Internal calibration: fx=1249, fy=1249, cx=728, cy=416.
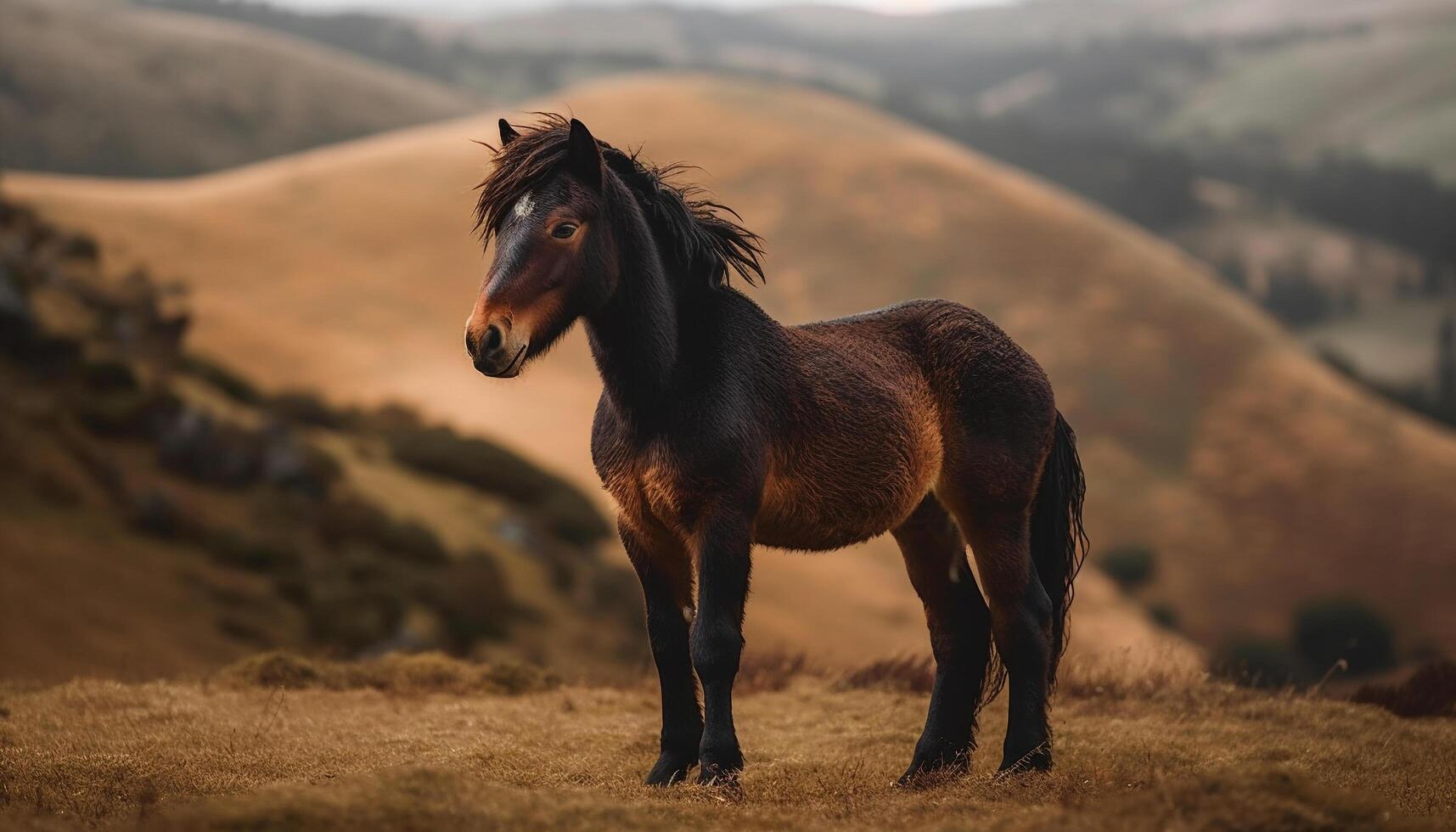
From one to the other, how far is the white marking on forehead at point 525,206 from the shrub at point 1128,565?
43636 mm

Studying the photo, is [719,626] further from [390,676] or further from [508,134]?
[390,676]

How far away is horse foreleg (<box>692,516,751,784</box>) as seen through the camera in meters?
6.10

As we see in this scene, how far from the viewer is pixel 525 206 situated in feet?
19.9

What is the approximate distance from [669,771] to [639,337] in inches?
92.4

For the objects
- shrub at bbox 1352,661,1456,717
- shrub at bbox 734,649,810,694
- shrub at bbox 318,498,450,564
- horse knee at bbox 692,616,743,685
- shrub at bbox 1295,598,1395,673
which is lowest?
shrub at bbox 1295,598,1395,673

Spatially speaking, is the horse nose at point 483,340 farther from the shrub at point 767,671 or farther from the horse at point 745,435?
the shrub at point 767,671

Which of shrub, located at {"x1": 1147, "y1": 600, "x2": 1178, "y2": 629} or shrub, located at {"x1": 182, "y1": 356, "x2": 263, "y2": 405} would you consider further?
shrub, located at {"x1": 1147, "y1": 600, "x2": 1178, "y2": 629}

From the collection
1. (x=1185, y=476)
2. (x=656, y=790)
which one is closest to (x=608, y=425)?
(x=656, y=790)

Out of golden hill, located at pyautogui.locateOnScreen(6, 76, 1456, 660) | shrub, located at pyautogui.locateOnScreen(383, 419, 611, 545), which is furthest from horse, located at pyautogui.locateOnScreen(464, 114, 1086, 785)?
golden hill, located at pyautogui.locateOnScreen(6, 76, 1456, 660)

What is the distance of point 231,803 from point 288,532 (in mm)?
19238

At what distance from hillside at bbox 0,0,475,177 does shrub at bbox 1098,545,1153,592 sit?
89505 millimetres

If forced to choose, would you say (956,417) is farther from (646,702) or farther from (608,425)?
(646,702)

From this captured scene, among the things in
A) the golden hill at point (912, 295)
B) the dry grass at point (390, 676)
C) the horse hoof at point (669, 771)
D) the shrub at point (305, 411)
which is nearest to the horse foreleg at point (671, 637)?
the horse hoof at point (669, 771)

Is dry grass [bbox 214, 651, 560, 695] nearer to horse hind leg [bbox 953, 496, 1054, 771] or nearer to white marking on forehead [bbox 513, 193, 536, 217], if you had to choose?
horse hind leg [bbox 953, 496, 1054, 771]
